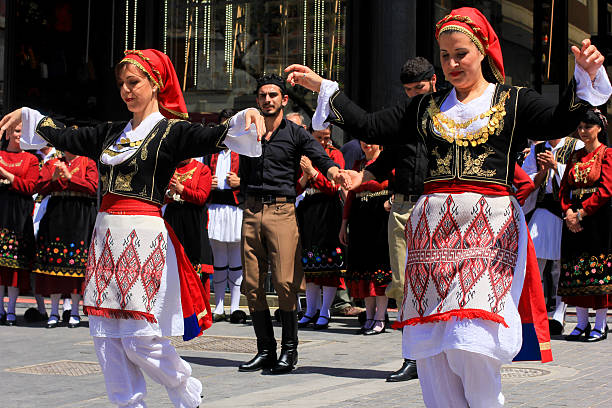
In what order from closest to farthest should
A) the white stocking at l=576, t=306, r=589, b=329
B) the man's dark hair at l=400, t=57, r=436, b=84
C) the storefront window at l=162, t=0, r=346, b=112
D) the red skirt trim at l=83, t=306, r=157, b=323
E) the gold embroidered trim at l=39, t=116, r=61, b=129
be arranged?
the red skirt trim at l=83, t=306, r=157, b=323, the gold embroidered trim at l=39, t=116, r=61, b=129, the man's dark hair at l=400, t=57, r=436, b=84, the white stocking at l=576, t=306, r=589, b=329, the storefront window at l=162, t=0, r=346, b=112

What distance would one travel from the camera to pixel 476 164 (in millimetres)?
4828

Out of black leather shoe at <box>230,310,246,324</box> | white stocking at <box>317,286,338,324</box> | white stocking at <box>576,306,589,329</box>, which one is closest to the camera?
white stocking at <box>576,306,589,329</box>

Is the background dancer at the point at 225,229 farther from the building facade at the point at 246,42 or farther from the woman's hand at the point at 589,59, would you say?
the woman's hand at the point at 589,59

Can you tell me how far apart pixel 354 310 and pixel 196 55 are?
15.2ft

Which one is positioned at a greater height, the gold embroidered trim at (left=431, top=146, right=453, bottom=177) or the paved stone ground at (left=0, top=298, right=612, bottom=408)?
the gold embroidered trim at (left=431, top=146, right=453, bottom=177)

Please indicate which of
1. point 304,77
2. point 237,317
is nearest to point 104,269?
point 304,77

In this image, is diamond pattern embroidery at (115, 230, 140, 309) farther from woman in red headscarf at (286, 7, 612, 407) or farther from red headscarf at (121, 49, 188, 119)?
woman in red headscarf at (286, 7, 612, 407)

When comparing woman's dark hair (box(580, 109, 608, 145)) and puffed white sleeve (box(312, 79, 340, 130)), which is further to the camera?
woman's dark hair (box(580, 109, 608, 145))

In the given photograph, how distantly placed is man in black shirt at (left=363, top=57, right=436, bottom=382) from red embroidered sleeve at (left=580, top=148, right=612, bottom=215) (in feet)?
8.05

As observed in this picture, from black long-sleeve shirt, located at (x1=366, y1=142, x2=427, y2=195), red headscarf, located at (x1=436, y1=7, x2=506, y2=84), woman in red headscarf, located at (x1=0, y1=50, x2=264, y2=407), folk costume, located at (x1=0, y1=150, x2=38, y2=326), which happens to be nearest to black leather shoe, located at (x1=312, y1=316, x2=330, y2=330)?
black long-sleeve shirt, located at (x1=366, y1=142, x2=427, y2=195)

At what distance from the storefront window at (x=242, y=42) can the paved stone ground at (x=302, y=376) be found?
4.76 meters

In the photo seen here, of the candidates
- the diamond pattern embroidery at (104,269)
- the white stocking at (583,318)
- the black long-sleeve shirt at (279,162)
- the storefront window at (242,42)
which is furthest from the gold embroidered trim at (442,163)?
the storefront window at (242,42)

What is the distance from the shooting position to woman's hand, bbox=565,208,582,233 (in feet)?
33.3

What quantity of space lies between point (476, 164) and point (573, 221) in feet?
18.5
